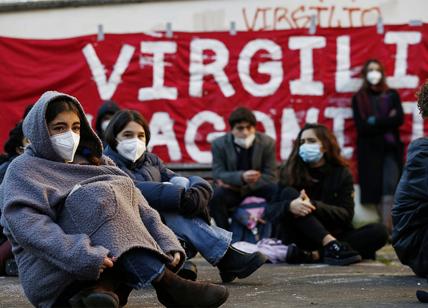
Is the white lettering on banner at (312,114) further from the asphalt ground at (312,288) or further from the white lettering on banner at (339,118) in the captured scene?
the asphalt ground at (312,288)

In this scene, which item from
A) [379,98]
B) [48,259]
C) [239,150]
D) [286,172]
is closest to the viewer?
[48,259]

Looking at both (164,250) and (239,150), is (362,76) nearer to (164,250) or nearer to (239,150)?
(239,150)

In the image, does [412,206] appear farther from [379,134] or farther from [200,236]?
[379,134]

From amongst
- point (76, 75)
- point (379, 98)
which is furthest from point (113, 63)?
point (379, 98)

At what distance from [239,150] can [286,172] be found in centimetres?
139

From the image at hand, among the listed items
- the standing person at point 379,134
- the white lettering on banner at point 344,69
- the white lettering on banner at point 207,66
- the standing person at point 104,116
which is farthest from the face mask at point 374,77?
the standing person at point 104,116

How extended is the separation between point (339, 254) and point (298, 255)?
37 cm

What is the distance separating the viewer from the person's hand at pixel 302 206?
8.26 metres

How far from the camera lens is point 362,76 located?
1082 centimetres

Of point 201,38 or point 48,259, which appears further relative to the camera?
point 201,38

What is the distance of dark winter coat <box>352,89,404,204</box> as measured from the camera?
1059 centimetres

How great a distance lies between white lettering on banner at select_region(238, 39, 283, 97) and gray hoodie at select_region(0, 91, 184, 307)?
20.8 ft

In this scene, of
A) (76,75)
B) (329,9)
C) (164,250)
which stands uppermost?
(329,9)

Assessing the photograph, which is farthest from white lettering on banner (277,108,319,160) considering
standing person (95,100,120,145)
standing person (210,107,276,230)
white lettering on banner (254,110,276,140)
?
standing person (95,100,120,145)
